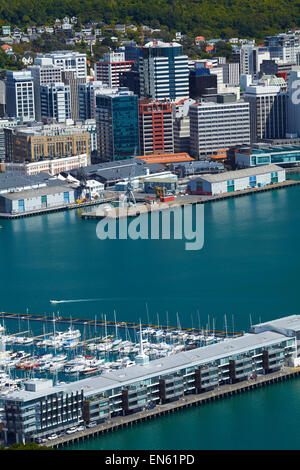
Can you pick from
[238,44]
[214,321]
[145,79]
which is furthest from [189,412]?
[238,44]

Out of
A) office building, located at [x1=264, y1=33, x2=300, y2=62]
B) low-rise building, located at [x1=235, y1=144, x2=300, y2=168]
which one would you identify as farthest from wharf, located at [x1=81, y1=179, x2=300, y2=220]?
office building, located at [x1=264, y1=33, x2=300, y2=62]

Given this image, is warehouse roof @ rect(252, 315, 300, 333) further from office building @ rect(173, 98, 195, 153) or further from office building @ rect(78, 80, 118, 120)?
office building @ rect(78, 80, 118, 120)

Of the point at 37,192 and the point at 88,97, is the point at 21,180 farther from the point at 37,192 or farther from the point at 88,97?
the point at 88,97

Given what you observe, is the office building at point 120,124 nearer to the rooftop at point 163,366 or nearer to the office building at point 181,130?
the office building at point 181,130

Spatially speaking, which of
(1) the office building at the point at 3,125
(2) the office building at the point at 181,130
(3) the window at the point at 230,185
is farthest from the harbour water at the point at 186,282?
(1) the office building at the point at 3,125
